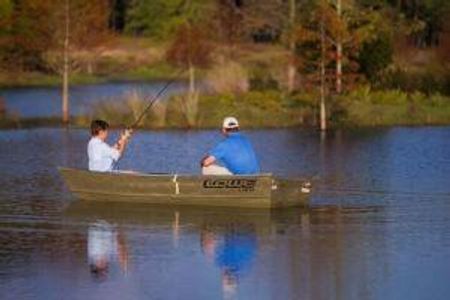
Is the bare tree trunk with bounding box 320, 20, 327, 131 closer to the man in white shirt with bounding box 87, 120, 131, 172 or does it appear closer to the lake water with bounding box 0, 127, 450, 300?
the lake water with bounding box 0, 127, 450, 300

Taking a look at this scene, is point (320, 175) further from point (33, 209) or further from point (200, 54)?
point (200, 54)

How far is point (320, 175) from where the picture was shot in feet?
91.9

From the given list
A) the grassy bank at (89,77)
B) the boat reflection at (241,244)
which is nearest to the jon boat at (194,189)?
the boat reflection at (241,244)

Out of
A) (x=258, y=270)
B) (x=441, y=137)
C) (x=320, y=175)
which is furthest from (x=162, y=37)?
(x=258, y=270)

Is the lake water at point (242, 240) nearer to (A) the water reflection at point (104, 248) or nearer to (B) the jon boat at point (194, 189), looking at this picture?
(A) the water reflection at point (104, 248)

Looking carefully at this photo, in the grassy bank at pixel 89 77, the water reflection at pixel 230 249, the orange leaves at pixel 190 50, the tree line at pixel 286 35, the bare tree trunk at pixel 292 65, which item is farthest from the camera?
the grassy bank at pixel 89 77

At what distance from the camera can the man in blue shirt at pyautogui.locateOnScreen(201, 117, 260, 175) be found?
22109mm

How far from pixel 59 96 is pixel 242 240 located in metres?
43.9

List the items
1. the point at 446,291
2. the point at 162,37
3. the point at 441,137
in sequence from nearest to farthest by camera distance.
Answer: the point at 446,291, the point at 441,137, the point at 162,37

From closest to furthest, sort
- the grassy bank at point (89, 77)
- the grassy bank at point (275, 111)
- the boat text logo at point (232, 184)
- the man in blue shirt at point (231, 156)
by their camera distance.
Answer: the boat text logo at point (232, 184) → the man in blue shirt at point (231, 156) → the grassy bank at point (275, 111) → the grassy bank at point (89, 77)

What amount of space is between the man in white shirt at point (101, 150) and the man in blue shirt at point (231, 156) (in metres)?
1.76

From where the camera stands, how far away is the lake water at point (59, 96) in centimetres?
4968

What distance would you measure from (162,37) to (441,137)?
55.6 meters

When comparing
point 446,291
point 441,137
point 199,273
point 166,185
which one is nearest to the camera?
point 446,291
